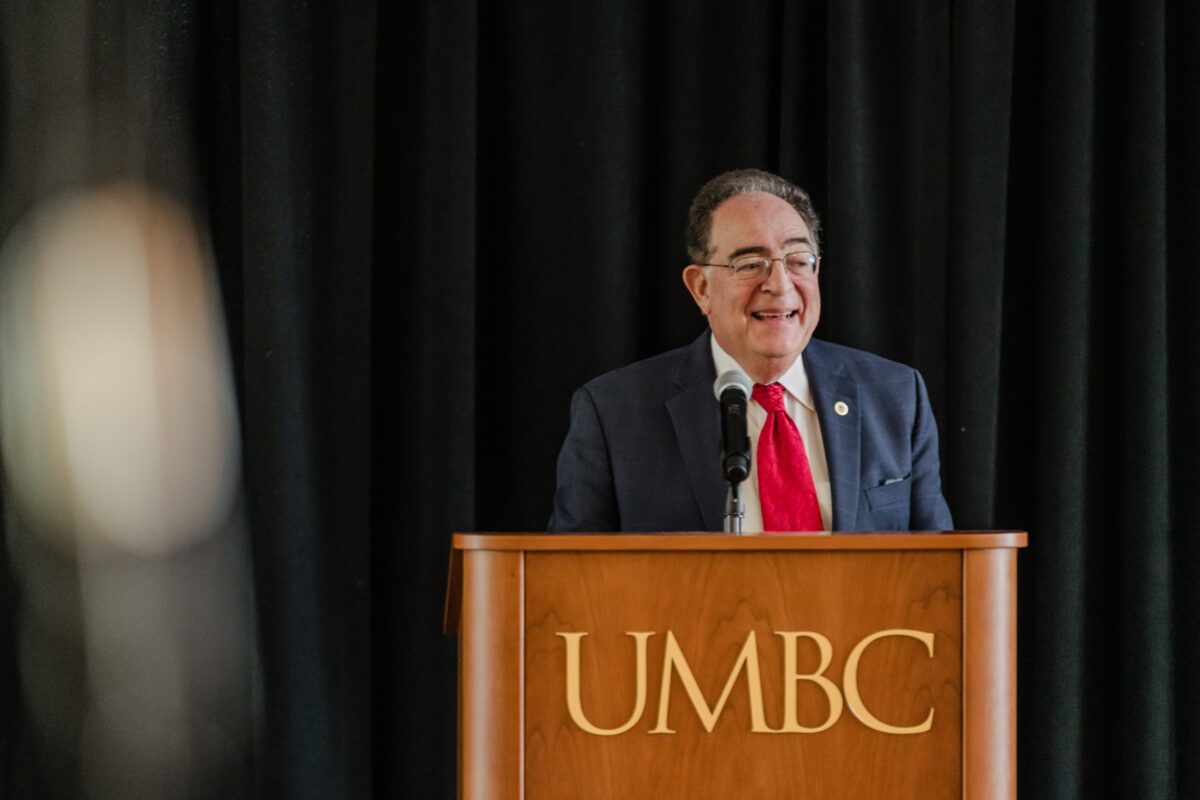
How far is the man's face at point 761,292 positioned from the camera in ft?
6.98

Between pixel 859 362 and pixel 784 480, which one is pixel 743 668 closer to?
pixel 784 480

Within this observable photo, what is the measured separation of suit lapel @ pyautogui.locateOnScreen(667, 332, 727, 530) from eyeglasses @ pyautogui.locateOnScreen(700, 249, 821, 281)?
0.18 m

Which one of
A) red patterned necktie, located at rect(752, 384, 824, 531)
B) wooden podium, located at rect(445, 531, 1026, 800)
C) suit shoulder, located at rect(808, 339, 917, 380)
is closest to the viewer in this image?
wooden podium, located at rect(445, 531, 1026, 800)

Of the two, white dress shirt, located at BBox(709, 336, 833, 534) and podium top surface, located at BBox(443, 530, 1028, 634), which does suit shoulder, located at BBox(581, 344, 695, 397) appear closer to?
white dress shirt, located at BBox(709, 336, 833, 534)

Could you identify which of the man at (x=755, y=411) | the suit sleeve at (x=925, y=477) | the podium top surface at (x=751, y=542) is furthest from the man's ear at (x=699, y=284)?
the podium top surface at (x=751, y=542)

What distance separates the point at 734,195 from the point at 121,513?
1451mm

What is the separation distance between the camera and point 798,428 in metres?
2.18

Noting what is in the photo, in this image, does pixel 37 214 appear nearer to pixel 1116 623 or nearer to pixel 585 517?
pixel 585 517

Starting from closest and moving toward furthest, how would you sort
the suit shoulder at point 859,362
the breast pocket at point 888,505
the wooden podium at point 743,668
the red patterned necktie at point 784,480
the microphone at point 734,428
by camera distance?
1. the wooden podium at point 743,668
2. the microphone at point 734,428
3. the red patterned necktie at point 784,480
4. the breast pocket at point 888,505
5. the suit shoulder at point 859,362

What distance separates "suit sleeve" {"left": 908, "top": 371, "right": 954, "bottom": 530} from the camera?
221cm

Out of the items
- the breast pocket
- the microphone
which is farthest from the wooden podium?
the breast pocket

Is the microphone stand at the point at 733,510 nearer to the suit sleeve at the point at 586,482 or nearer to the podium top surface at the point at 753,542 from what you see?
the podium top surface at the point at 753,542

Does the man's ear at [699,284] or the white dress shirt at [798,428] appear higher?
the man's ear at [699,284]

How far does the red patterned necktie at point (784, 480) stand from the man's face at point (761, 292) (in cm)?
15
